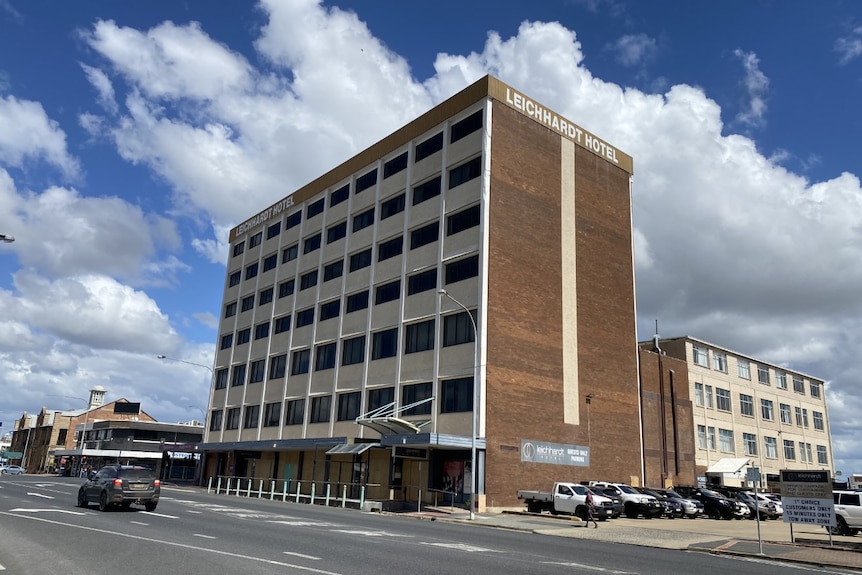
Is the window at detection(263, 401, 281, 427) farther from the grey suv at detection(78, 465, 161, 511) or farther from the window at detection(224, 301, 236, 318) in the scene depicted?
the grey suv at detection(78, 465, 161, 511)

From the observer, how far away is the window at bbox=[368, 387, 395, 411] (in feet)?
145

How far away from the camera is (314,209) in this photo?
193 feet

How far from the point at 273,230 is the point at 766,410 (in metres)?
51.1

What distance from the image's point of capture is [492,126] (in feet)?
139

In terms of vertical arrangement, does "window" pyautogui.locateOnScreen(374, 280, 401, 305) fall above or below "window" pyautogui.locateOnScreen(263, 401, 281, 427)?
above

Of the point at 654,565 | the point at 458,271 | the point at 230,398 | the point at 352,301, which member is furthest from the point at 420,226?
the point at 654,565

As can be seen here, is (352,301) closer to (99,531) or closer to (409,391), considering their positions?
(409,391)

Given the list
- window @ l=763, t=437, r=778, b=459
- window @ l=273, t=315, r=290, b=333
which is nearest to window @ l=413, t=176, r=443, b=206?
window @ l=273, t=315, r=290, b=333

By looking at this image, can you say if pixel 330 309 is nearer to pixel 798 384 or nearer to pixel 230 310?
pixel 230 310

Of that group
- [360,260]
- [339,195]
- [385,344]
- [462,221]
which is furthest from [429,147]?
[385,344]

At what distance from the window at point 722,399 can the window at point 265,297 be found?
4046 centimetres

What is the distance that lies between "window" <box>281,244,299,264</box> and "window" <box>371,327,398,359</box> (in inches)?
624

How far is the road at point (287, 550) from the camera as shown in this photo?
40.6 ft

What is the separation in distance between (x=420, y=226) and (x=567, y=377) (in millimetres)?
13421
